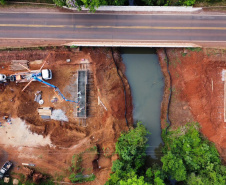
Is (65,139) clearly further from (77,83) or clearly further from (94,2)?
(94,2)

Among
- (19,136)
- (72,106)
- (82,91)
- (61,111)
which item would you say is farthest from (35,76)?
(19,136)

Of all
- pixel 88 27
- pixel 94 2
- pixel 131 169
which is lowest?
pixel 131 169

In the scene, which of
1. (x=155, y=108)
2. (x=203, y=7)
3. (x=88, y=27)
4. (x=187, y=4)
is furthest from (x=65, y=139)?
(x=203, y=7)

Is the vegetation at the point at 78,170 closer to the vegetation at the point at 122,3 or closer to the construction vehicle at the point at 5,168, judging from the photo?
the construction vehicle at the point at 5,168

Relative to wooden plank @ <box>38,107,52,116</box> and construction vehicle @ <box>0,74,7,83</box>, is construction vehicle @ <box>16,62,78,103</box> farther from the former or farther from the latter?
wooden plank @ <box>38,107,52,116</box>

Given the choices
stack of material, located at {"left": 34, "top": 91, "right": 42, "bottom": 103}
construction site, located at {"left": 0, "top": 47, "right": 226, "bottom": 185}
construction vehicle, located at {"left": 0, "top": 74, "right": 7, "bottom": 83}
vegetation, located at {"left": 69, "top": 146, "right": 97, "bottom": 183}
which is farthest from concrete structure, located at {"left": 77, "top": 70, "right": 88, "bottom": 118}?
Result: construction vehicle, located at {"left": 0, "top": 74, "right": 7, "bottom": 83}
